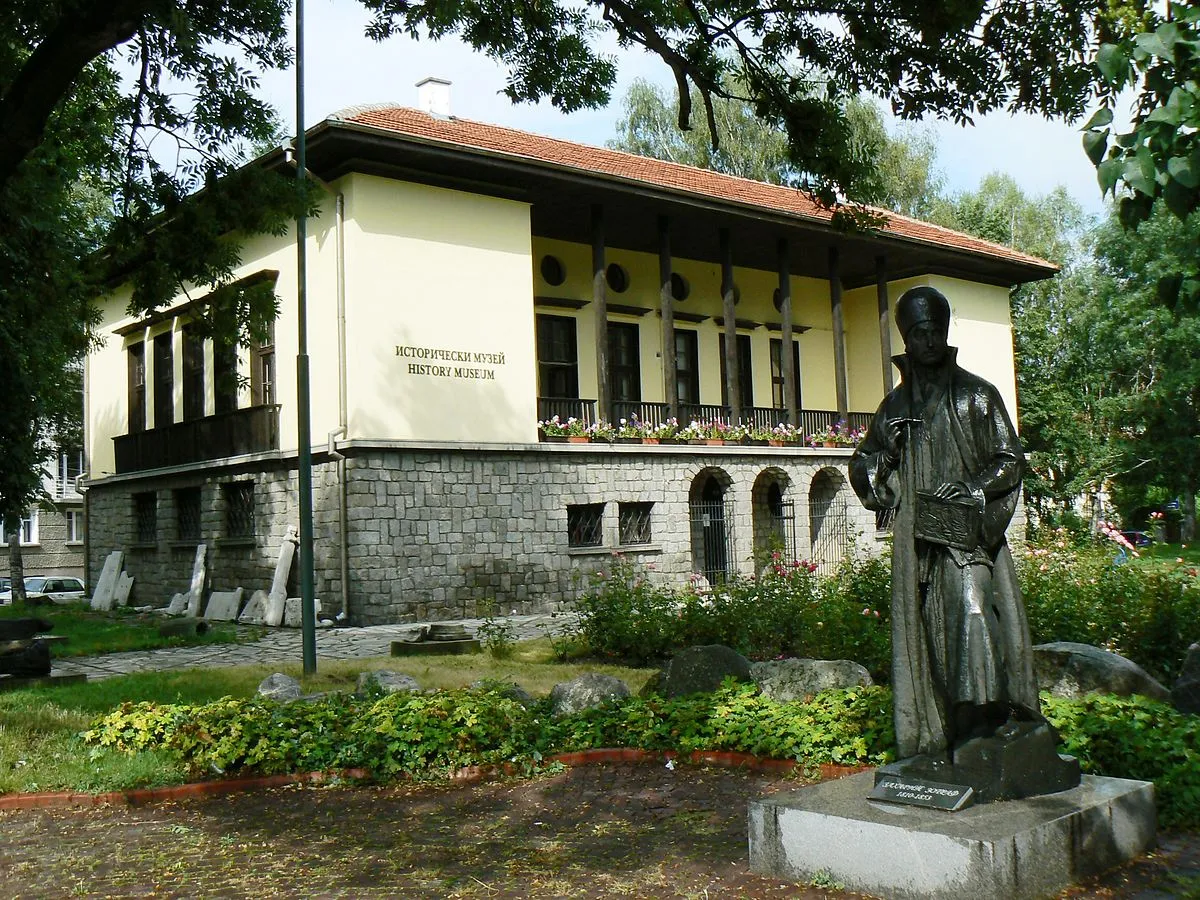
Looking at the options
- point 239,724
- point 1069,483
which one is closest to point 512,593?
point 239,724

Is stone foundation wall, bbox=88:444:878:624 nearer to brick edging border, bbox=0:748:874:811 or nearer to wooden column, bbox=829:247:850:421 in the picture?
wooden column, bbox=829:247:850:421

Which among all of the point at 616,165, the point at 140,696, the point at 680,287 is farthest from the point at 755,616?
the point at 680,287

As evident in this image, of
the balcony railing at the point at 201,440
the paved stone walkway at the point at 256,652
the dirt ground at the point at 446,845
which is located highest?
the balcony railing at the point at 201,440

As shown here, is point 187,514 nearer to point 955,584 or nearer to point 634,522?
point 634,522

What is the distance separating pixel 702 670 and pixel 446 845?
3.20 metres


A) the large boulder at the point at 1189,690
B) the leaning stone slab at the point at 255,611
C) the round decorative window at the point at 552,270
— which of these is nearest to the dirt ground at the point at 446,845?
the large boulder at the point at 1189,690

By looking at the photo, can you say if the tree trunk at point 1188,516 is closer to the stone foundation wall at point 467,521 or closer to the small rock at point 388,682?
the stone foundation wall at point 467,521

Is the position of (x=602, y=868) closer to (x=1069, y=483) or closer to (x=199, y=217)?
(x=199, y=217)

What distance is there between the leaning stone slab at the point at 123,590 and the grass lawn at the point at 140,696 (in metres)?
13.4

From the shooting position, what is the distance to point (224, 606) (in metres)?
20.2

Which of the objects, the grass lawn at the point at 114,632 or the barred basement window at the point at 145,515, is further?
the barred basement window at the point at 145,515

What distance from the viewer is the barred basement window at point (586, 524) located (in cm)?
2094

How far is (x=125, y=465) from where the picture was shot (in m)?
25.5

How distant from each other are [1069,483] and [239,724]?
1274 inches
